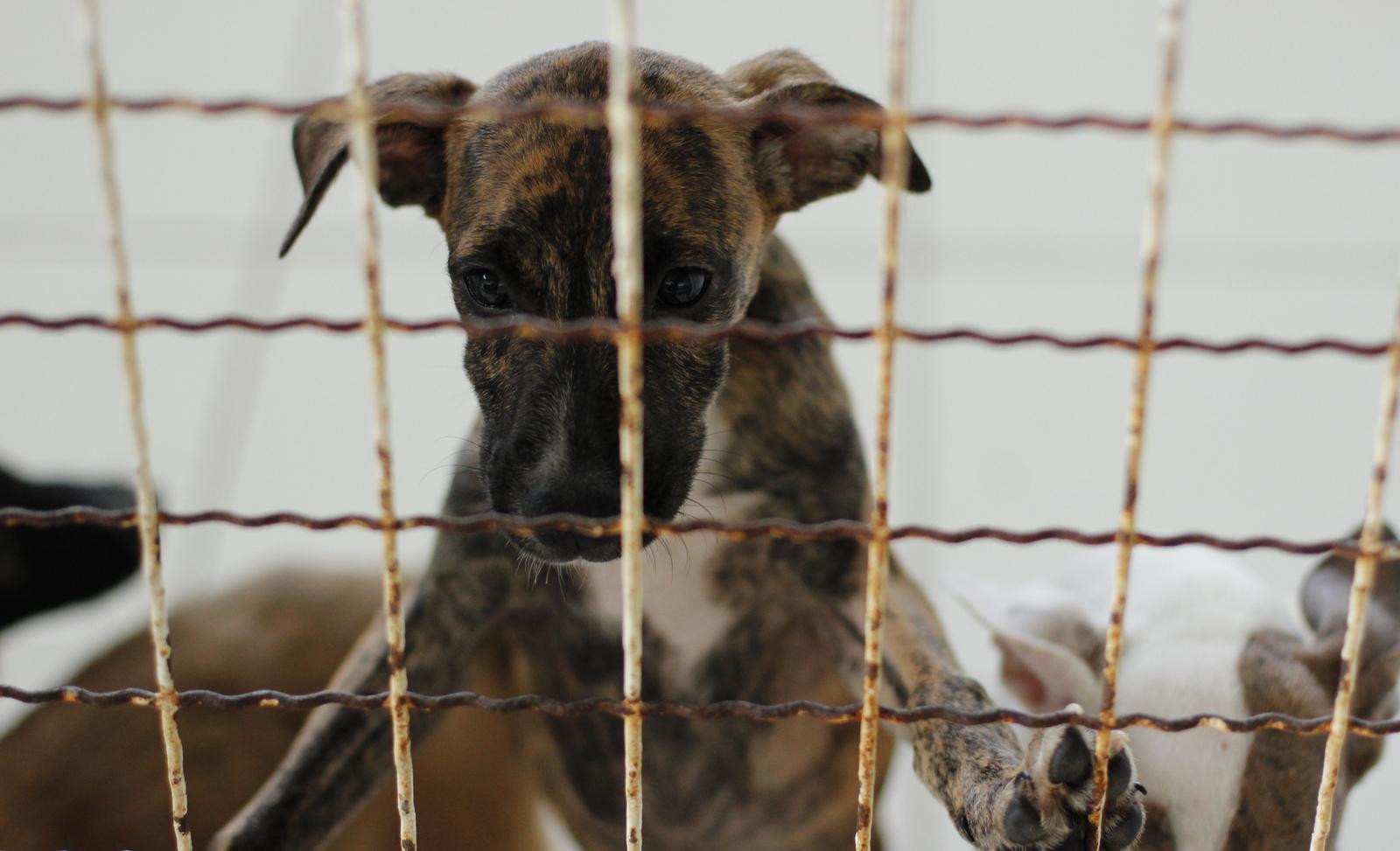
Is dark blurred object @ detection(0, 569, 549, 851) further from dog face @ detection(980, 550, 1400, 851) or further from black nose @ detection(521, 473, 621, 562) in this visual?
dog face @ detection(980, 550, 1400, 851)

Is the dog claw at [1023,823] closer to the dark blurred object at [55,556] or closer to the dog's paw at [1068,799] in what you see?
the dog's paw at [1068,799]

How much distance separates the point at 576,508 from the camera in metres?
1.73

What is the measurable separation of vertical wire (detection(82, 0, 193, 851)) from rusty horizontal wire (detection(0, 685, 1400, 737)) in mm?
50

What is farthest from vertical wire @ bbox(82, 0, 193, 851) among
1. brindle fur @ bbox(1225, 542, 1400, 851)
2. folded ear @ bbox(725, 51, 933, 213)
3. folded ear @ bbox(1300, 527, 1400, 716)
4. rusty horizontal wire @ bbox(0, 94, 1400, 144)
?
folded ear @ bbox(1300, 527, 1400, 716)

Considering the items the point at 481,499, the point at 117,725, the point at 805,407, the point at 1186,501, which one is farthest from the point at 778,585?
the point at 1186,501

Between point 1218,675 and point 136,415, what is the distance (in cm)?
172

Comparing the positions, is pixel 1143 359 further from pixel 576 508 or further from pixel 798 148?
pixel 798 148

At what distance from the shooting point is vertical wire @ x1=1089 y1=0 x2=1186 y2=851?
1.19 metres

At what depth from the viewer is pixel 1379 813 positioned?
3285 millimetres

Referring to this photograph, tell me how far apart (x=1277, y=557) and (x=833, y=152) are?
9.59ft

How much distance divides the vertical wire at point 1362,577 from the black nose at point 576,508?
904mm

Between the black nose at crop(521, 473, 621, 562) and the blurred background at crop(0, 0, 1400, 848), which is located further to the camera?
the blurred background at crop(0, 0, 1400, 848)

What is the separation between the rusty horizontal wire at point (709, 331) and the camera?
133 centimetres

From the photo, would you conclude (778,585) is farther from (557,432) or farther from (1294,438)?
(1294,438)
